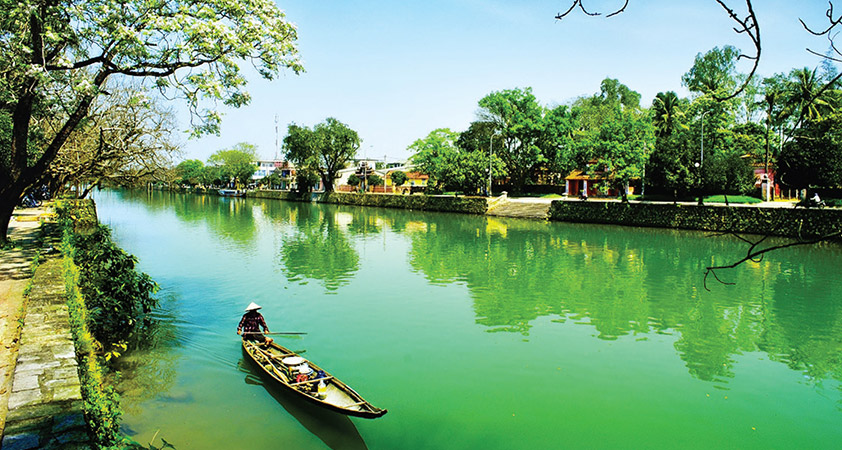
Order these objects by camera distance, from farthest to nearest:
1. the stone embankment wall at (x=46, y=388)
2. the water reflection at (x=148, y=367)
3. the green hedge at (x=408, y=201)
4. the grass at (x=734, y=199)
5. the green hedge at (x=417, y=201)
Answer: the green hedge at (x=408, y=201) < the green hedge at (x=417, y=201) < the grass at (x=734, y=199) < the water reflection at (x=148, y=367) < the stone embankment wall at (x=46, y=388)

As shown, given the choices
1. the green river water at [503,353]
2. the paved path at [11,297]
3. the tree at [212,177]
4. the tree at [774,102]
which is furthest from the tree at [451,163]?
the tree at [212,177]

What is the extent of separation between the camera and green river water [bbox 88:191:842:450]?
23.4ft

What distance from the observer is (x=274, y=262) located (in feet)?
64.7

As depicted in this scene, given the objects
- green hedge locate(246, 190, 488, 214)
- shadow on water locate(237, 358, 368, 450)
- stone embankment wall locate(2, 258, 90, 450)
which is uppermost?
green hedge locate(246, 190, 488, 214)

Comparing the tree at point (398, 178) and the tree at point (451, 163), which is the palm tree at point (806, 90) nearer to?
the tree at point (451, 163)

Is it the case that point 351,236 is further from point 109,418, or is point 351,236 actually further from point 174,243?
point 109,418

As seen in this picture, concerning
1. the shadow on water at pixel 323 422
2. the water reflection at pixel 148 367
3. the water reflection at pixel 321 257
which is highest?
the water reflection at pixel 321 257

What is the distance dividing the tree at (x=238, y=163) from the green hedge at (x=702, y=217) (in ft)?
231

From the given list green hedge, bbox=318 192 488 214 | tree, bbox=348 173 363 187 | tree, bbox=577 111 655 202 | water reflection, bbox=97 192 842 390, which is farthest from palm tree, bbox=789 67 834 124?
tree, bbox=348 173 363 187

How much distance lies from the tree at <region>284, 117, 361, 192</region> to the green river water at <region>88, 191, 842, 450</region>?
144 ft

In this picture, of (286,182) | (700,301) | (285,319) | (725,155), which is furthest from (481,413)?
(286,182)

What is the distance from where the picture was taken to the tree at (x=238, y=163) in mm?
95188

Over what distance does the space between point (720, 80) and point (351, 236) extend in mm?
40562

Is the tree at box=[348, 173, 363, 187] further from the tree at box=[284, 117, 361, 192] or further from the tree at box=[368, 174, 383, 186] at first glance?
the tree at box=[284, 117, 361, 192]
